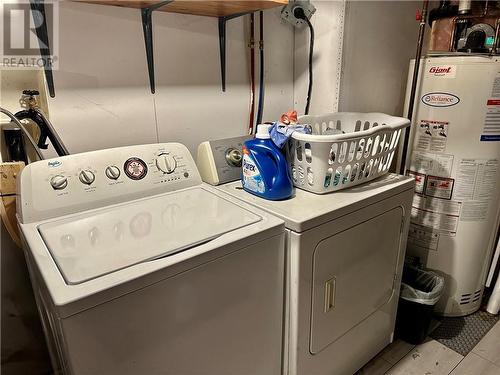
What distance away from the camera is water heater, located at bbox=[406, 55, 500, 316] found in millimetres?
1592

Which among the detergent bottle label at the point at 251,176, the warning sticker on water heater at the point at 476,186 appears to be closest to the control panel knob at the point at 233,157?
the detergent bottle label at the point at 251,176

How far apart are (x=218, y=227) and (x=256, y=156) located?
1.13 feet

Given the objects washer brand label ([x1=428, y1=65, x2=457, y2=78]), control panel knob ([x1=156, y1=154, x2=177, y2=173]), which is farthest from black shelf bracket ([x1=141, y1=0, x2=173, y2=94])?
washer brand label ([x1=428, y1=65, x2=457, y2=78])

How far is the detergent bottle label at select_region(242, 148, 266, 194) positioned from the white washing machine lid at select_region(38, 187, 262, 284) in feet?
0.40

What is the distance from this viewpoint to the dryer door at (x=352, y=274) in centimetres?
119

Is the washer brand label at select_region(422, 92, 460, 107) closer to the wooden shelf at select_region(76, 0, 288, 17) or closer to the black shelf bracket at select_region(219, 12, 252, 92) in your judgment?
the wooden shelf at select_region(76, 0, 288, 17)

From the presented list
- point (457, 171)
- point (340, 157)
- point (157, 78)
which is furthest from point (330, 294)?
point (157, 78)

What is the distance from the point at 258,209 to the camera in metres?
1.15

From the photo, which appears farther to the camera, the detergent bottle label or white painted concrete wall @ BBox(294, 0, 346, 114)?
white painted concrete wall @ BBox(294, 0, 346, 114)

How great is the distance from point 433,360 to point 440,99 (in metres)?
1.27

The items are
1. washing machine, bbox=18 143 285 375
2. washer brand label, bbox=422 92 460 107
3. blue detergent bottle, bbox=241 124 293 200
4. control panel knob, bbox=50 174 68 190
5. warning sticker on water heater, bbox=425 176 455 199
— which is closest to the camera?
washing machine, bbox=18 143 285 375

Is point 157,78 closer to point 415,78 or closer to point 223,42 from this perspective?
point 223,42

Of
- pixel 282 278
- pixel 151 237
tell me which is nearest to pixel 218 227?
pixel 151 237

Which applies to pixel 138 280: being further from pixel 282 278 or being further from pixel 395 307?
pixel 395 307
